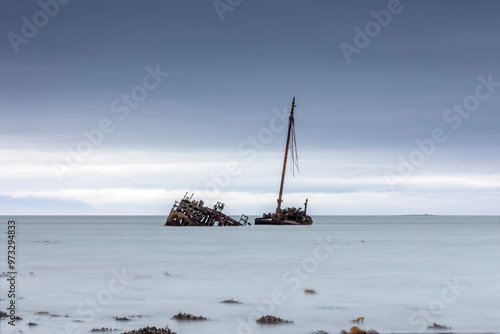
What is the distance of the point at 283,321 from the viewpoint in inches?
650

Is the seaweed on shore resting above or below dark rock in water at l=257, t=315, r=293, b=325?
below

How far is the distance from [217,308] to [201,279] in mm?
8283

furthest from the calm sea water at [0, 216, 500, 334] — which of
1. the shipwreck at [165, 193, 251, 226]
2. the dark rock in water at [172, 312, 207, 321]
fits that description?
the shipwreck at [165, 193, 251, 226]

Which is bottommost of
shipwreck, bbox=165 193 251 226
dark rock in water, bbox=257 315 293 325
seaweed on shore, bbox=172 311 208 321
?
seaweed on shore, bbox=172 311 208 321

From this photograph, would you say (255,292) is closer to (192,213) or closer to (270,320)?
(270,320)

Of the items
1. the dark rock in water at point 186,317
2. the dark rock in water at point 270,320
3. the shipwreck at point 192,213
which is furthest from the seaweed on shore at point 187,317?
the shipwreck at point 192,213

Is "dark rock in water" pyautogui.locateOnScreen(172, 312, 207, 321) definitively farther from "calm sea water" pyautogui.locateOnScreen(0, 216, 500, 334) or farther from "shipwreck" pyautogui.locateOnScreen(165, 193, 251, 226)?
"shipwreck" pyautogui.locateOnScreen(165, 193, 251, 226)

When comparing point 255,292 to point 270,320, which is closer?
point 270,320

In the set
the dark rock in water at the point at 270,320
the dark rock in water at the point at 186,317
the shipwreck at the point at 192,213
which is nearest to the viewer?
the dark rock in water at the point at 270,320

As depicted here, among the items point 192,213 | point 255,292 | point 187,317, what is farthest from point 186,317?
point 192,213

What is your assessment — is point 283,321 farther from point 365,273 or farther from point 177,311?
point 365,273

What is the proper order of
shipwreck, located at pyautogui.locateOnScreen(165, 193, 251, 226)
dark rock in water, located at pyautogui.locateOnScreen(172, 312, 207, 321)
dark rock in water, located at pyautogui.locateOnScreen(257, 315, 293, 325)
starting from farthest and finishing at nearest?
shipwreck, located at pyautogui.locateOnScreen(165, 193, 251, 226)
dark rock in water, located at pyautogui.locateOnScreen(172, 312, 207, 321)
dark rock in water, located at pyautogui.locateOnScreen(257, 315, 293, 325)

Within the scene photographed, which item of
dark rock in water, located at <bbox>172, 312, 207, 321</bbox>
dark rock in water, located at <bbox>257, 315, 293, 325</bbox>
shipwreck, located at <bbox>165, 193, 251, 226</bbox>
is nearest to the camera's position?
dark rock in water, located at <bbox>257, 315, 293, 325</bbox>

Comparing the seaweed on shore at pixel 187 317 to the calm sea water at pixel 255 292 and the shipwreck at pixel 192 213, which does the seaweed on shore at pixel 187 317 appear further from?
the shipwreck at pixel 192 213
